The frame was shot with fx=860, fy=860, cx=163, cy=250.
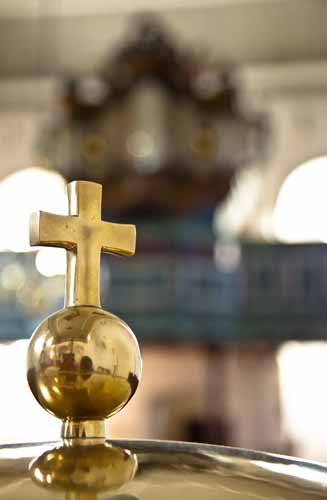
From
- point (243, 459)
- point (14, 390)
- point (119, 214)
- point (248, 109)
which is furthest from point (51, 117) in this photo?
point (243, 459)

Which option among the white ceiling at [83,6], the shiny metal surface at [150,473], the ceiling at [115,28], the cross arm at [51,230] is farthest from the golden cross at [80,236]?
the white ceiling at [83,6]

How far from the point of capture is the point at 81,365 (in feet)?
2.76

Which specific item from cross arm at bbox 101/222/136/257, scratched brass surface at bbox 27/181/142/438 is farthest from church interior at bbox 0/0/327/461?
scratched brass surface at bbox 27/181/142/438

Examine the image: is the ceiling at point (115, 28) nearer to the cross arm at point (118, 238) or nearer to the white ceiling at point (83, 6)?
the white ceiling at point (83, 6)

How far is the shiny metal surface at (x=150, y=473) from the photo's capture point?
70 cm

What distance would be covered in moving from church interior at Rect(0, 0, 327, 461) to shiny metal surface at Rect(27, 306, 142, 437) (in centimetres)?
714

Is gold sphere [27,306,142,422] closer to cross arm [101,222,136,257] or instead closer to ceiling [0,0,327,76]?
cross arm [101,222,136,257]

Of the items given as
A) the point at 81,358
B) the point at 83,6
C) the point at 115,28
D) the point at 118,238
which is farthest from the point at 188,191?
the point at 81,358

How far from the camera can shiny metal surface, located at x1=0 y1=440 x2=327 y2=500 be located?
70 centimetres

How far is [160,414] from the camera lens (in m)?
8.24

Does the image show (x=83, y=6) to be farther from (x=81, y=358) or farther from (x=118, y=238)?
(x=81, y=358)

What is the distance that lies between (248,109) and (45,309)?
321cm

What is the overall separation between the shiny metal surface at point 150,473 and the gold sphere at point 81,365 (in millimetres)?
41

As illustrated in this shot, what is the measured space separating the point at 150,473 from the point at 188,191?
8.34 meters
